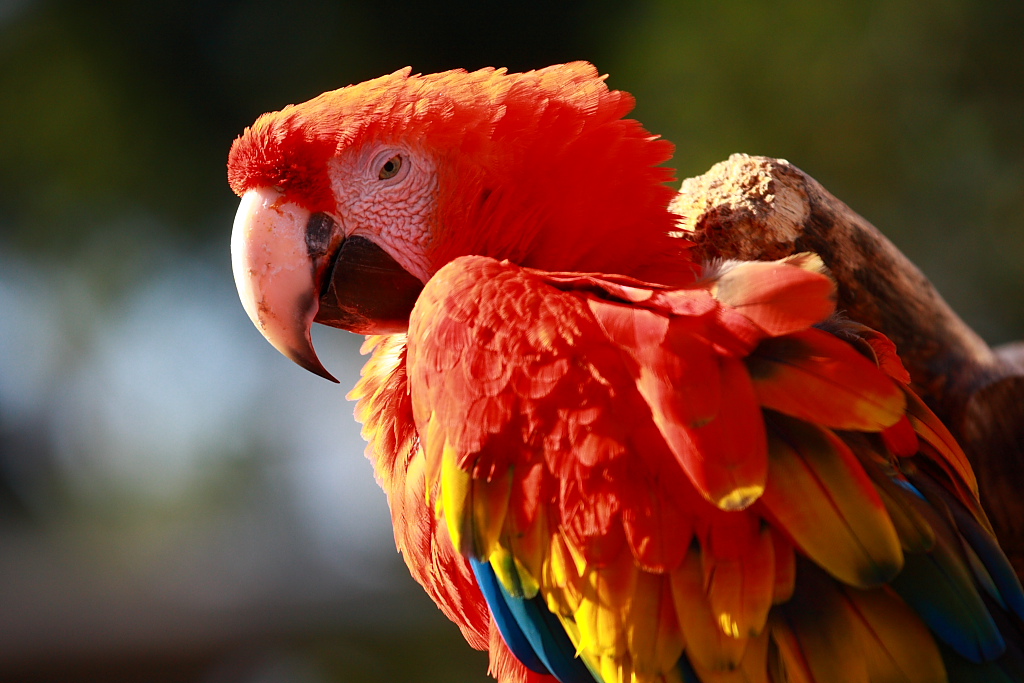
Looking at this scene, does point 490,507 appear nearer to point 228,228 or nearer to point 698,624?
point 698,624

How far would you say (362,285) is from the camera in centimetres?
108

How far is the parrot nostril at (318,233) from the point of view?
1043 millimetres

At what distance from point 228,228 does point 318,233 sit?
8.11 feet

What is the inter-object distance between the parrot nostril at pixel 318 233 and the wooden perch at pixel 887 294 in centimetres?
50

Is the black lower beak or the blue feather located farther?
the black lower beak

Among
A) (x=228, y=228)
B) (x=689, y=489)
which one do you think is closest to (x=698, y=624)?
(x=689, y=489)

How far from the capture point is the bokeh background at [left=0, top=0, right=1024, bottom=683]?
261 cm

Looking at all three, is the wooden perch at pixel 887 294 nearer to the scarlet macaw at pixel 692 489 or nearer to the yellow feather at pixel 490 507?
the scarlet macaw at pixel 692 489

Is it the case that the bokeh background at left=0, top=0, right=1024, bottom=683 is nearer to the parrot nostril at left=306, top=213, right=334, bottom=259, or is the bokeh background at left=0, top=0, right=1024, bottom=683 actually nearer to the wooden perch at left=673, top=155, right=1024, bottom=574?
the wooden perch at left=673, top=155, right=1024, bottom=574

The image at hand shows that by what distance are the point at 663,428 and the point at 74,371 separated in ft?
10.4

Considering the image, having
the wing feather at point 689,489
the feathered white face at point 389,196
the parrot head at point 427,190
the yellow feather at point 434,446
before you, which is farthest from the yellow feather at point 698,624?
the feathered white face at point 389,196

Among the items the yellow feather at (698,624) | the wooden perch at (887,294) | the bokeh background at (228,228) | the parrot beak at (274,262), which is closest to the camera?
the yellow feather at (698,624)

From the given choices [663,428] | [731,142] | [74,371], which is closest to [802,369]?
[663,428]

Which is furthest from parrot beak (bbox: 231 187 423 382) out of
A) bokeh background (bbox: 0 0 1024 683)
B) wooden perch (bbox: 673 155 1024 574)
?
bokeh background (bbox: 0 0 1024 683)
